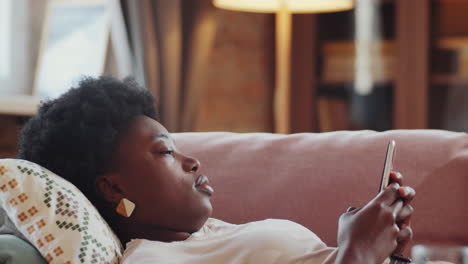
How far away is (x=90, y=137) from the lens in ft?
4.30

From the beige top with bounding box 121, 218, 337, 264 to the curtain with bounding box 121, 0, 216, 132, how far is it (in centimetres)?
170

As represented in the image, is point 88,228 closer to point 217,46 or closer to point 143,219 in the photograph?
point 143,219

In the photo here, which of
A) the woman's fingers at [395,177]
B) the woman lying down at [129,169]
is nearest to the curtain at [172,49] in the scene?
the woman lying down at [129,169]

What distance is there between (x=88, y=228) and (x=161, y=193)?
0.15 m

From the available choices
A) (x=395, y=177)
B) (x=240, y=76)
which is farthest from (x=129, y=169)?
(x=240, y=76)

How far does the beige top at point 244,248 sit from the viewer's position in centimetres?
117

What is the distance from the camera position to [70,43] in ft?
10.4

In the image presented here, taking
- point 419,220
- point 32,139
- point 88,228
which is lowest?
point 419,220

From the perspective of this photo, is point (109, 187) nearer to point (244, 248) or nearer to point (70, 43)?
point (244, 248)

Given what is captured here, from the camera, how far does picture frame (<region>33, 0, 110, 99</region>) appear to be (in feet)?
10.3

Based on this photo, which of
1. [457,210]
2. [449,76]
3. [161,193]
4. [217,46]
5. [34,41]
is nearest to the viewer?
[161,193]

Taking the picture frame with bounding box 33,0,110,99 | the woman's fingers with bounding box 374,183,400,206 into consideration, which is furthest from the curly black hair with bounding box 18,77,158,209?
the picture frame with bounding box 33,0,110,99

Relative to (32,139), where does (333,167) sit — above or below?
below

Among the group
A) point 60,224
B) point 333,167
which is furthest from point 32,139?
point 333,167
